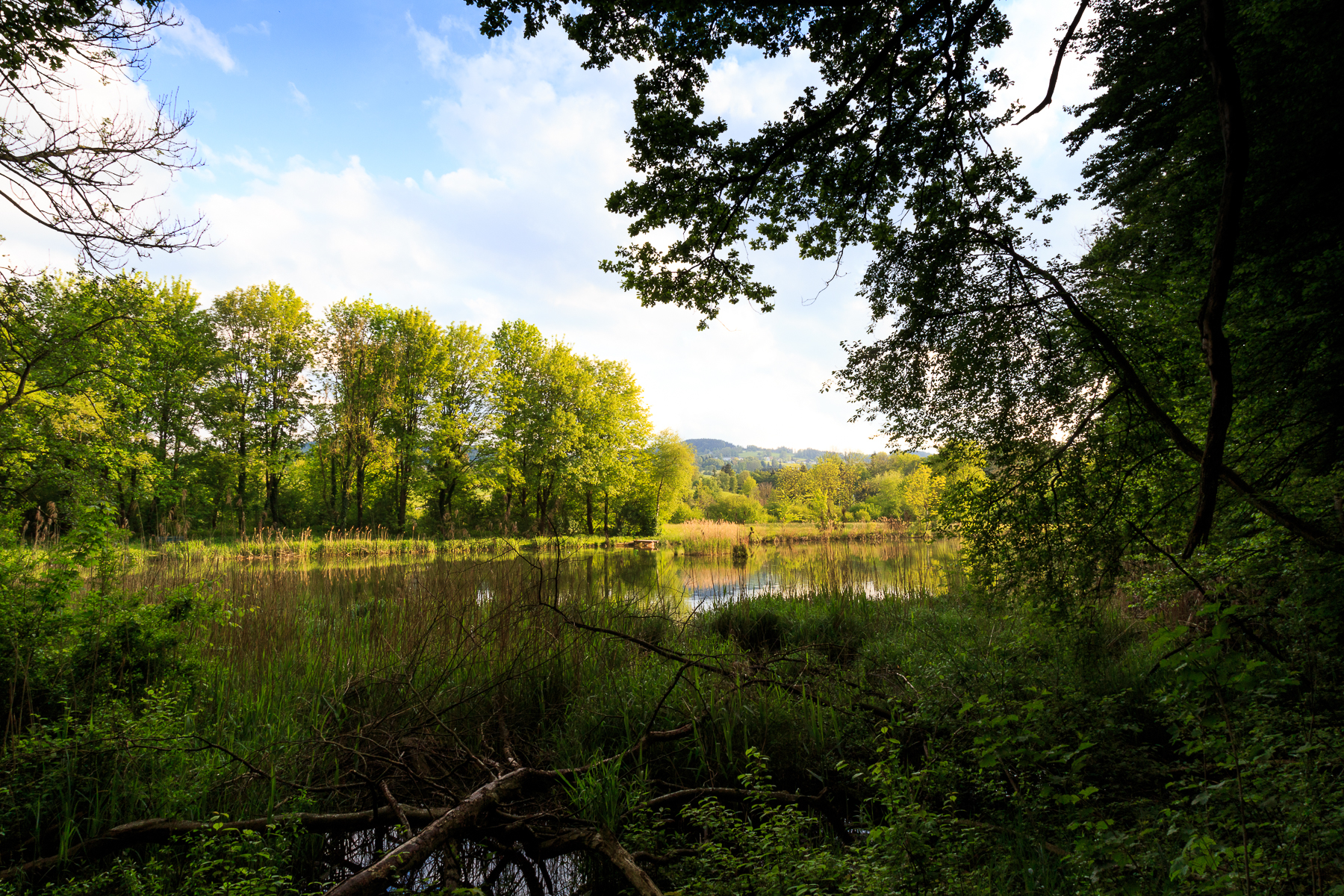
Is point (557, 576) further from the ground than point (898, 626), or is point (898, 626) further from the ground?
point (557, 576)

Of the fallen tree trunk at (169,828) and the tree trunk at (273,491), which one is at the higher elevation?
the tree trunk at (273,491)

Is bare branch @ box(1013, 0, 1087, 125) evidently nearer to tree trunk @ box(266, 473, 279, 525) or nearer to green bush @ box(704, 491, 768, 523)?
tree trunk @ box(266, 473, 279, 525)

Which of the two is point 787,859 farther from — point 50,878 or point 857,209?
point 857,209

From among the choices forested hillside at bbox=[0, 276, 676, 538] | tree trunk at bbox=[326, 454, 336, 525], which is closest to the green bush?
forested hillside at bbox=[0, 276, 676, 538]

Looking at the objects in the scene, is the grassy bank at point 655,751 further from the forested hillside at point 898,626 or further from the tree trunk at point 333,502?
the tree trunk at point 333,502

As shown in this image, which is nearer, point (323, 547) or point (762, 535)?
point (323, 547)

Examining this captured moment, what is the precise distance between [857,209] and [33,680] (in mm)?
6959

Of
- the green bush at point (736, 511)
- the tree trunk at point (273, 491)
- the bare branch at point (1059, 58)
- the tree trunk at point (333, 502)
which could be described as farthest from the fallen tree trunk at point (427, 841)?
the green bush at point (736, 511)

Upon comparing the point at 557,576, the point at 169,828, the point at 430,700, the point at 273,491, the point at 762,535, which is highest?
the point at 273,491

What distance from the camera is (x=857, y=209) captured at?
4.93 meters

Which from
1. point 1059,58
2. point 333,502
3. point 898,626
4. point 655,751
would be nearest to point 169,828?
point 655,751

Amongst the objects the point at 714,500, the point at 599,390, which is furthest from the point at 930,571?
the point at 714,500

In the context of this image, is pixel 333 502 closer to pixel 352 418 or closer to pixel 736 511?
pixel 352 418

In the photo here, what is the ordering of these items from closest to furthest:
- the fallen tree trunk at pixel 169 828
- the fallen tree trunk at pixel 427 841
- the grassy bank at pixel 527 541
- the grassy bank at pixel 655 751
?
the fallen tree trunk at pixel 427 841 < the grassy bank at pixel 655 751 < the fallen tree trunk at pixel 169 828 < the grassy bank at pixel 527 541
